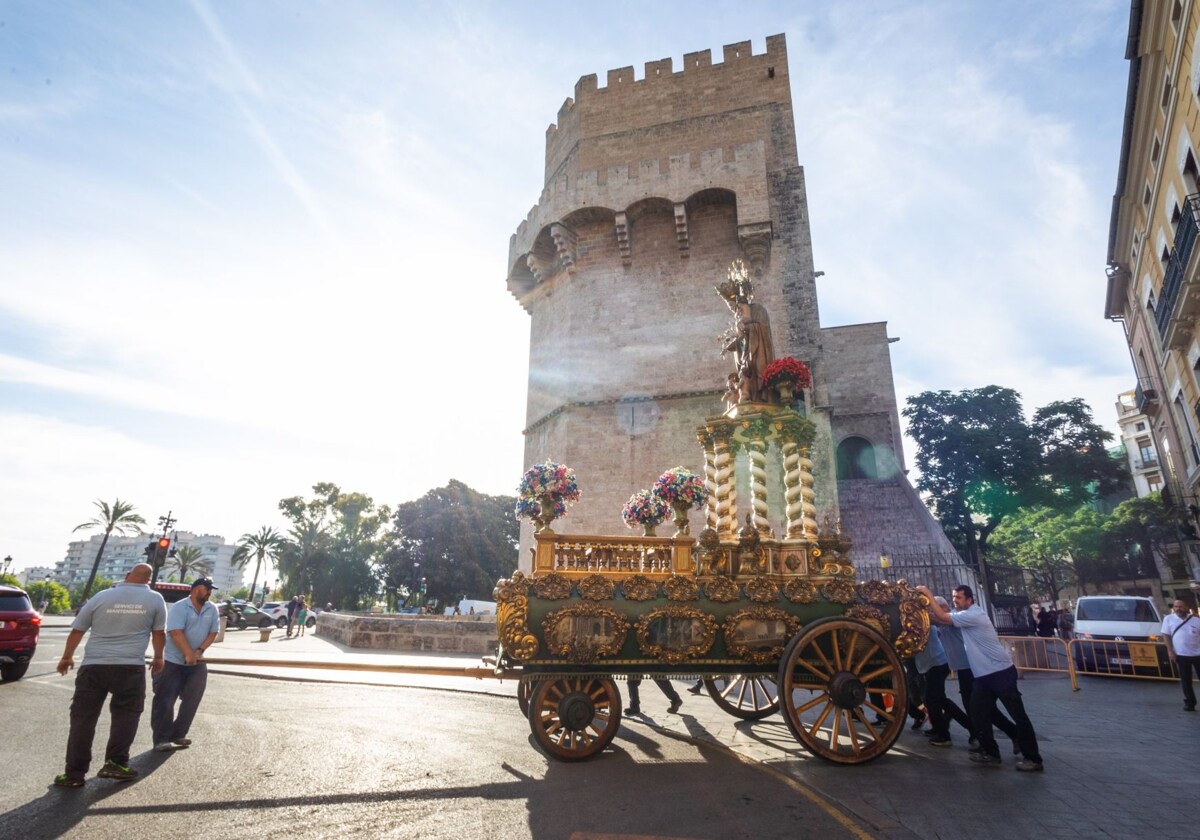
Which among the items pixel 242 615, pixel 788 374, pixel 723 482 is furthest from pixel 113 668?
pixel 242 615

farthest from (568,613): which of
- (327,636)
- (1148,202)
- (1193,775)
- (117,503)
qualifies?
(117,503)

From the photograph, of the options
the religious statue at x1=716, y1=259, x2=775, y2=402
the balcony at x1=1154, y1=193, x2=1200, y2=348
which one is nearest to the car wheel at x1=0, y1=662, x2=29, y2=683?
the religious statue at x1=716, y1=259, x2=775, y2=402

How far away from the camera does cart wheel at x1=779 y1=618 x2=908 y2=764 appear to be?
5.38 meters

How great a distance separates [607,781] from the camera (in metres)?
4.84

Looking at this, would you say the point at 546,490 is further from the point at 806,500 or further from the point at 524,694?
the point at 806,500

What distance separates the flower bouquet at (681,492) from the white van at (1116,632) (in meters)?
10.8

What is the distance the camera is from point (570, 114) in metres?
24.8

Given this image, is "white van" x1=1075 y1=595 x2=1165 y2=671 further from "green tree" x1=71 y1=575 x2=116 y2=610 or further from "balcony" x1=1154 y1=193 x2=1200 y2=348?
"green tree" x1=71 y1=575 x2=116 y2=610

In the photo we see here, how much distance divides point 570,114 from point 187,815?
86.1 feet

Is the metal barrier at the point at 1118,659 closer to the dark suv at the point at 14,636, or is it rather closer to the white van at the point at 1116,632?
the white van at the point at 1116,632

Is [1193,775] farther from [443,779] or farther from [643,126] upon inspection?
[643,126]

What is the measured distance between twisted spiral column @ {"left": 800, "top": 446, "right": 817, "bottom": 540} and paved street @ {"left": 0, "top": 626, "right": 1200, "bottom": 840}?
2.42m

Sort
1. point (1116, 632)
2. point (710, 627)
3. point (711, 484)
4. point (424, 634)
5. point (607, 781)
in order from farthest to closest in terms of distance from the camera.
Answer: point (424, 634)
point (1116, 632)
point (711, 484)
point (710, 627)
point (607, 781)

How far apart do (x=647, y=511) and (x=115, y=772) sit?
612cm
